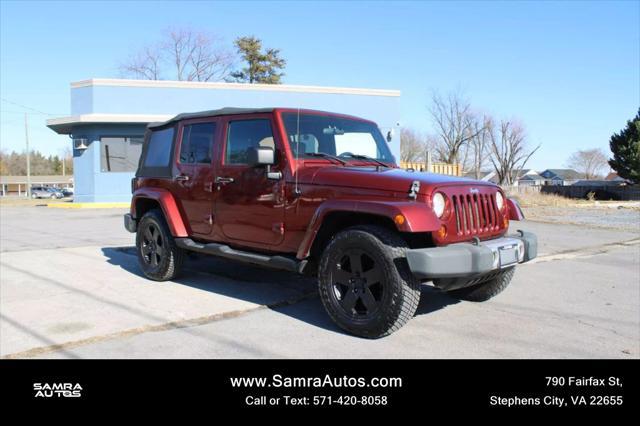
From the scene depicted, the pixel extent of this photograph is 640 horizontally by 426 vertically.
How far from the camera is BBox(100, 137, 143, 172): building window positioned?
21922 mm

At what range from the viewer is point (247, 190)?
16.9 ft

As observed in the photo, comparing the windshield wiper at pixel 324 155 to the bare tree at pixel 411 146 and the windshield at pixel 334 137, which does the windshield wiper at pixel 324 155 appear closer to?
the windshield at pixel 334 137

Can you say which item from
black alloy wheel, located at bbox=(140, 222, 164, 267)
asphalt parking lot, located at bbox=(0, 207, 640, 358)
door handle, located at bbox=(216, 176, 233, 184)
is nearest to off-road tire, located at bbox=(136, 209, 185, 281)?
black alloy wheel, located at bbox=(140, 222, 164, 267)

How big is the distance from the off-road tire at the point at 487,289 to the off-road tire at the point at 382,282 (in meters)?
1.59

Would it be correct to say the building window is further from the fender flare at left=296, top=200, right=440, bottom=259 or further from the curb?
the fender flare at left=296, top=200, right=440, bottom=259

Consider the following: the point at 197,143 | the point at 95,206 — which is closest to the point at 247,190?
the point at 197,143

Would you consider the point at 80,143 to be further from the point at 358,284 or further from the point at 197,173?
the point at 358,284

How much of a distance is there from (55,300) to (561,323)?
495 centimetres

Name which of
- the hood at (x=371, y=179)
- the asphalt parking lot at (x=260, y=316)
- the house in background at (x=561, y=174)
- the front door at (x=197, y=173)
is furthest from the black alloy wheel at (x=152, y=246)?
the house in background at (x=561, y=174)

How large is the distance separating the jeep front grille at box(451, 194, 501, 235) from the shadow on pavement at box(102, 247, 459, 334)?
1.05 meters

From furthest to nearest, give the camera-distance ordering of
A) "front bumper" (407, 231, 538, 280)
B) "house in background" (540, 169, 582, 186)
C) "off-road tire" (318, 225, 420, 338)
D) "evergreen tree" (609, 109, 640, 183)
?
"house in background" (540, 169, 582, 186) → "evergreen tree" (609, 109, 640, 183) → "off-road tire" (318, 225, 420, 338) → "front bumper" (407, 231, 538, 280)

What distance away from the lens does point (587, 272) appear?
7.52 metres

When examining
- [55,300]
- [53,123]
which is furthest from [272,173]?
[53,123]
